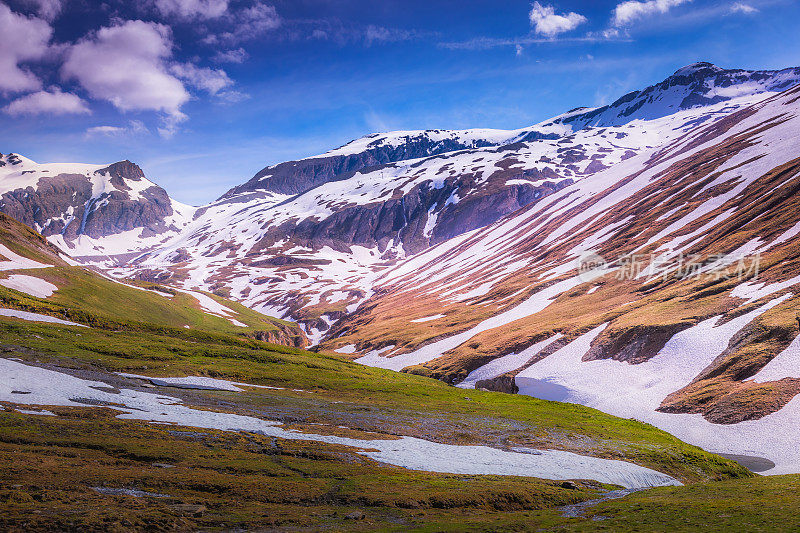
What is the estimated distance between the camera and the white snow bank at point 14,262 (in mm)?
89750

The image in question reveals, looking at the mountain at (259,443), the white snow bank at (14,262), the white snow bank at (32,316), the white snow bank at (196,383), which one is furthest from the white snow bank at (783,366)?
the white snow bank at (14,262)

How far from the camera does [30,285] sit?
81875 mm

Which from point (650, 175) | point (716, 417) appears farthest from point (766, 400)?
point (650, 175)

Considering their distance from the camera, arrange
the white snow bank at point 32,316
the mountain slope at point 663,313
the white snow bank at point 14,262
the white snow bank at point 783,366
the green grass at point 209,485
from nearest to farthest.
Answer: the green grass at point 209,485 < the white snow bank at point 783,366 < the mountain slope at point 663,313 < the white snow bank at point 32,316 < the white snow bank at point 14,262

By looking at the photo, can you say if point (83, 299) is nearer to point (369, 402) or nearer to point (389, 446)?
point (369, 402)

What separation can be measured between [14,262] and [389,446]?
97.2 metres

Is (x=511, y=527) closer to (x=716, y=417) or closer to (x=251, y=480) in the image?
(x=251, y=480)

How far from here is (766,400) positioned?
1784 inches

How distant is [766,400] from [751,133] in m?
140

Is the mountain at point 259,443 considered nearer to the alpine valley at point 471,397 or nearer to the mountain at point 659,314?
the alpine valley at point 471,397

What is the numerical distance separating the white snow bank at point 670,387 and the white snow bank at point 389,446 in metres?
15.0

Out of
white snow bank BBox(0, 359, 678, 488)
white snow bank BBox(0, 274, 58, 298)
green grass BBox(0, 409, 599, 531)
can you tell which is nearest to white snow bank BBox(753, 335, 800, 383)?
white snow bank BBox(0, 359, 678, 488)

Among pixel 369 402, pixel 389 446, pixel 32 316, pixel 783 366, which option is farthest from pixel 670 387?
pixel 32 316

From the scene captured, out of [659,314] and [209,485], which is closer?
[209,485]
